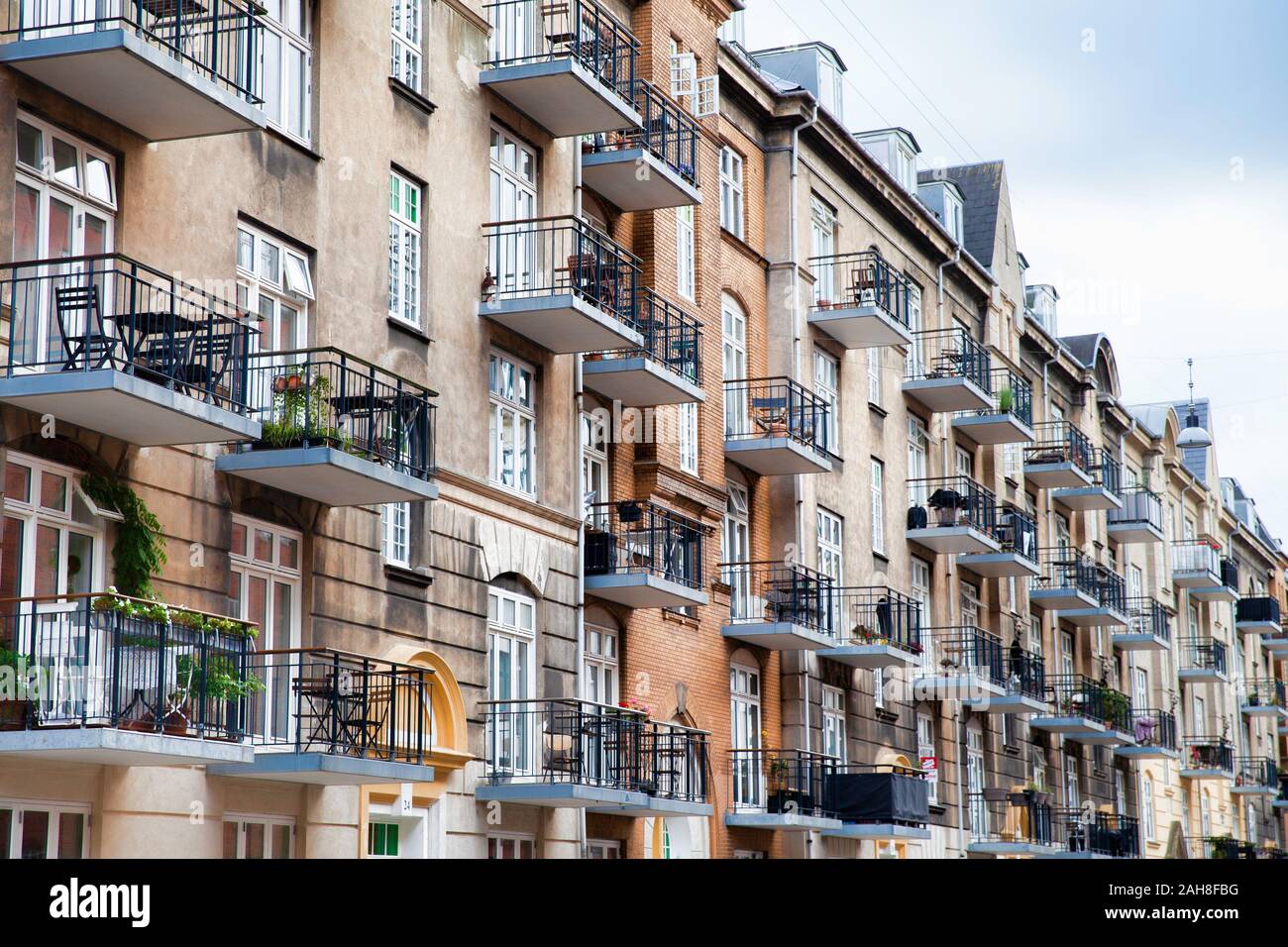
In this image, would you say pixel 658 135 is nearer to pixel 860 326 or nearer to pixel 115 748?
pixel 860 326

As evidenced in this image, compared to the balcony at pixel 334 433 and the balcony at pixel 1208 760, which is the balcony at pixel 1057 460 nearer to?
the balcony at pixel 1208 760

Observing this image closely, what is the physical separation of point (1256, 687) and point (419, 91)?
169 ft

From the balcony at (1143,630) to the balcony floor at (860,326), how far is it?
17.4 metres

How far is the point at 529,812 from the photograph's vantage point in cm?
2002

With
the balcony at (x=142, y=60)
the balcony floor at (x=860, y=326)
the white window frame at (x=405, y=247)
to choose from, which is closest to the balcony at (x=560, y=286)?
the white window frame at (x=405, y=247)

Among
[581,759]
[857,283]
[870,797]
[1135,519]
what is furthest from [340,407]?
[1135,519]

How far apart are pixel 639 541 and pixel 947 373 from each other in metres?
13.8

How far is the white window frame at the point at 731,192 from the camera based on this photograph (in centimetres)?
2817

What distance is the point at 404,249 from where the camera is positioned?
18812mm

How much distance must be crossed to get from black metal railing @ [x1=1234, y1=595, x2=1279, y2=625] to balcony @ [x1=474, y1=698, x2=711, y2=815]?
44.9 m
